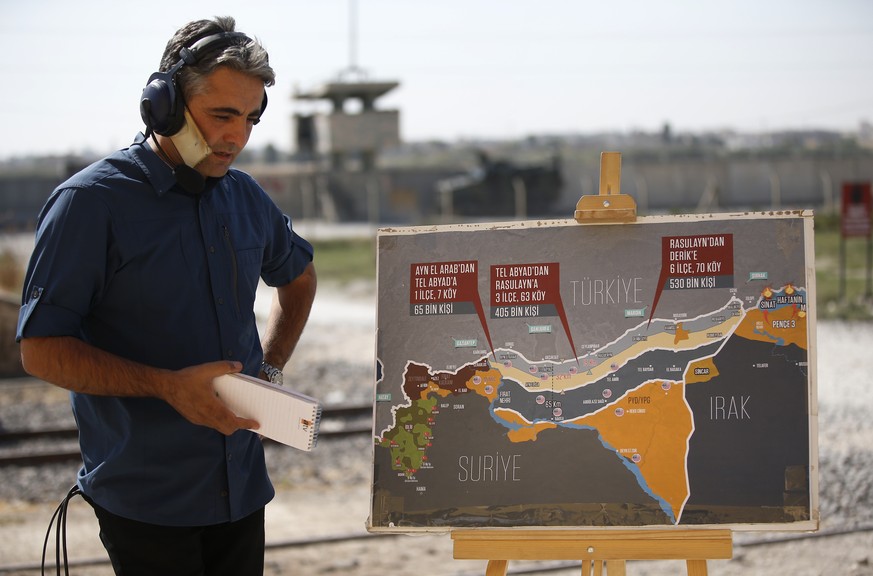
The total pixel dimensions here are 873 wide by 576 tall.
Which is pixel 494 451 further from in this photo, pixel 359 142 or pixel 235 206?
pixel 359 142

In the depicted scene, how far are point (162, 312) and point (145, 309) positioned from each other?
50mm

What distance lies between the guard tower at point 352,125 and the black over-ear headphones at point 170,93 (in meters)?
39.6

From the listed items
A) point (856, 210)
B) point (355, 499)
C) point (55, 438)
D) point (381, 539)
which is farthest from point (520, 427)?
point (856, 210)

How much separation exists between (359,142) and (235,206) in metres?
39.9

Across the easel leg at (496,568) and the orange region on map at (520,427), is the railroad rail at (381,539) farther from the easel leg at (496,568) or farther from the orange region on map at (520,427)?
the orange region on map at (520,427)

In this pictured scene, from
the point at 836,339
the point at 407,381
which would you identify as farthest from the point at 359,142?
the point at 407,381

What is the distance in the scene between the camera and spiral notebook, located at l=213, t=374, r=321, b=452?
263 centimetres

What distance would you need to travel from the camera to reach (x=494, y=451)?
3.43m

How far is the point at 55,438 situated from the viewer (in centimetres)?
898

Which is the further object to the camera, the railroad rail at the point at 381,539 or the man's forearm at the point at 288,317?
the railroad rail at the point at 381,539

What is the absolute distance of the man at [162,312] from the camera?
8.46 ft

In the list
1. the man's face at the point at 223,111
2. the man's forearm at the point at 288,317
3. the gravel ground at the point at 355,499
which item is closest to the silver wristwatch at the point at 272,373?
the man's forearm at the point at 288,317

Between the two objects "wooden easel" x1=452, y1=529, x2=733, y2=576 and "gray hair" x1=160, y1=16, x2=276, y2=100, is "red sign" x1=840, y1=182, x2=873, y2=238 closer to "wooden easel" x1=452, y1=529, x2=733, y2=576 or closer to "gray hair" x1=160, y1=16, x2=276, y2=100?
"wooden easel" x1=452, y1=529, x2=733, y2=576

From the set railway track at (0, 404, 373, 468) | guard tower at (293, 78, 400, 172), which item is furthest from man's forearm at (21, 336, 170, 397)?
guard tower at (293, 78, 400, 172)
